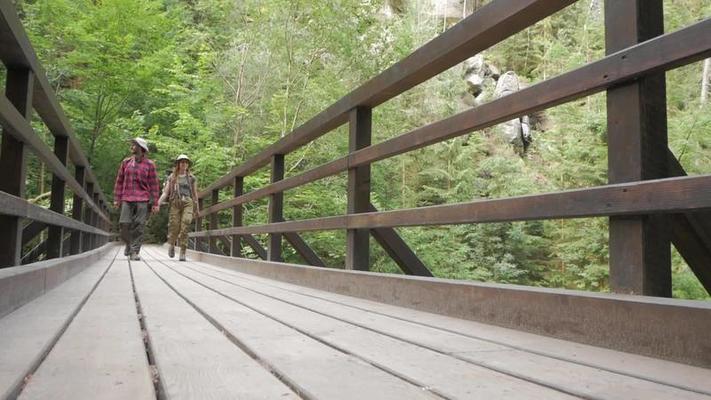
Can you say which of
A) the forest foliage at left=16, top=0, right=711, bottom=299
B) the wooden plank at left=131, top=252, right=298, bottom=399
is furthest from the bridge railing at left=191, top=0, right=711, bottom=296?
the forest foliage at left=16, top=0, right=711, bottom=299

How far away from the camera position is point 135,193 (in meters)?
7.04

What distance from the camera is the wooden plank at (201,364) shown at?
1131 millimetres

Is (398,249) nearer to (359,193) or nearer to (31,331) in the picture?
(359,193)

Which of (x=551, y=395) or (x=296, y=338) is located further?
(x=296, y=338)

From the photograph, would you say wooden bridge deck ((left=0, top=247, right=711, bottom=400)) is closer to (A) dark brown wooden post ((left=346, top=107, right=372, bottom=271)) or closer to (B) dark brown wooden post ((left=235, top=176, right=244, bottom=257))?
(A) dark brown wooden post ((left=346, top=107, right=372, bottom=271))

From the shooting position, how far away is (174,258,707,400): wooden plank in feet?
3.83

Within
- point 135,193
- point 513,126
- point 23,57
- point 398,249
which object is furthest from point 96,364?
point 513,126

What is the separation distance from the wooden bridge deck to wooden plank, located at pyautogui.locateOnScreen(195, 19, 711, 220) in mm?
774

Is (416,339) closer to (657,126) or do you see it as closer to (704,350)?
(704,350)

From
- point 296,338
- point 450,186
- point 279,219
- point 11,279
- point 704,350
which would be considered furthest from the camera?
point 450,186

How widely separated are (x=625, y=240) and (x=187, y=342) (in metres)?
1.33

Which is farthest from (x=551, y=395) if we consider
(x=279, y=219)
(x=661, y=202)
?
(x=279, y=219)

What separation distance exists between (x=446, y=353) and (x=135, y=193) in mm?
6302

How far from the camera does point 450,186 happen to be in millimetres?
20172
